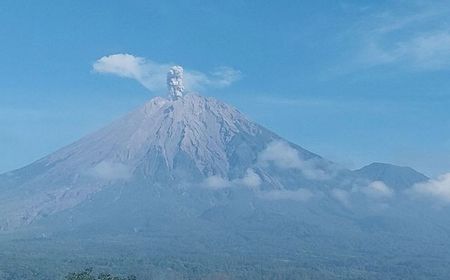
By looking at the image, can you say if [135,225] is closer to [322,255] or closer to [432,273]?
[322,255]

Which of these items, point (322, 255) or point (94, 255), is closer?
point (94, 255)

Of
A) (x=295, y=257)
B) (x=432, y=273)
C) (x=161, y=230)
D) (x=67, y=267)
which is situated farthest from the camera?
(x=161, y=230)

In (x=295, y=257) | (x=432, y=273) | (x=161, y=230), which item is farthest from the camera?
(x=161, y=230)

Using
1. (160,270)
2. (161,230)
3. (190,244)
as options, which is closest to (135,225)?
(161,230)

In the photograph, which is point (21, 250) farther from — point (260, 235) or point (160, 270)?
point (260, 235)

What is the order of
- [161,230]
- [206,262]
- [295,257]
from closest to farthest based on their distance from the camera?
1. [206,262]
2. [295,257]
3. [161,230]

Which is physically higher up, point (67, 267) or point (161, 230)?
point (161, 230)

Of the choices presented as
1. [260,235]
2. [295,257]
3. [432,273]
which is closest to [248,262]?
[295,257]

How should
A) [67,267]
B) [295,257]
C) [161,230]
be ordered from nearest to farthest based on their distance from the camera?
1. [67,267]
2. [295,257]
3. [161,230]

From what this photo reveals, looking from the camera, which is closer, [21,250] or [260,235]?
[21,250]
